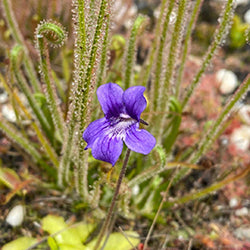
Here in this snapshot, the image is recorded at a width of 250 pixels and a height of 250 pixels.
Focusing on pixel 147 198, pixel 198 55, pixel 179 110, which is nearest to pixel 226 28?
pixel 179 110

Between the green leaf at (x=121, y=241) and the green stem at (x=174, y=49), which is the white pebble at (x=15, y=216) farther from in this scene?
the green stem at (x=174, y=49)

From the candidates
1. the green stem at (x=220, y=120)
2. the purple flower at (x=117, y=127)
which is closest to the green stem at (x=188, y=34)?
the green stem at (x=220, y=120)

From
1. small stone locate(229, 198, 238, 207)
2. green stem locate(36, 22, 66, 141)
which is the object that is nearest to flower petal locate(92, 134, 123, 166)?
green stem locate(36, 22, 66, 141)

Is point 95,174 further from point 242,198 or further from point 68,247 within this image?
point 242,198

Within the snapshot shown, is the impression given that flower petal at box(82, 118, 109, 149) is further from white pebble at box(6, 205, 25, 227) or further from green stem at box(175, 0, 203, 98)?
white pebble at box(6, 205, 25, 227)

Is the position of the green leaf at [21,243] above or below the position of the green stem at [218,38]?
below

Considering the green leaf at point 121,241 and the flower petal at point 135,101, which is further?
the green leaf at point 121,241
